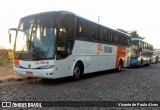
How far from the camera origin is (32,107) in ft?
21.9

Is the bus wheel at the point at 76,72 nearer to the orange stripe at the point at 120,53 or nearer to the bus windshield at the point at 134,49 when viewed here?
the orange stripe at the point at 120,53

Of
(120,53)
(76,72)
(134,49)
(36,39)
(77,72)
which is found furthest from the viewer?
(134,49)

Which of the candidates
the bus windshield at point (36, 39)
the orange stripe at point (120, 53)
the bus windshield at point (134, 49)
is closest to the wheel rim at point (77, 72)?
the bus windshield at point (36, 39)

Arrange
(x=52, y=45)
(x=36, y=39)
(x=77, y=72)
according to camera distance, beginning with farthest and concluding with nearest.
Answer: (x=77, y=72), (x=36, y=39), (x=52, y=45)

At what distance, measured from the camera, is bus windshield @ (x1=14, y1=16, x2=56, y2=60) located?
1088 centimetres

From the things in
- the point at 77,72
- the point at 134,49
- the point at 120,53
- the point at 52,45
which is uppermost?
the point at 134,49

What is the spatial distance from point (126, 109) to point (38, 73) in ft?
17.0

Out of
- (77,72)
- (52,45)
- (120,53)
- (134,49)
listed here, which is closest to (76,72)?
(77,72)

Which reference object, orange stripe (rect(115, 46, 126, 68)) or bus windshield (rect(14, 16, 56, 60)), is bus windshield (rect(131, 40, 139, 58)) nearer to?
orange stripe (rect(115, 46, 126, 68))

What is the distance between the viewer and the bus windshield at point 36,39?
10875 millimetres

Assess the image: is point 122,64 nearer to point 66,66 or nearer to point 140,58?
point 140,58

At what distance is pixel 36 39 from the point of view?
11078 millimetres

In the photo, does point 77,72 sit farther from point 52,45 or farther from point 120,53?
point 120,53

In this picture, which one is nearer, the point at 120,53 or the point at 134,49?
the point at 120,53
